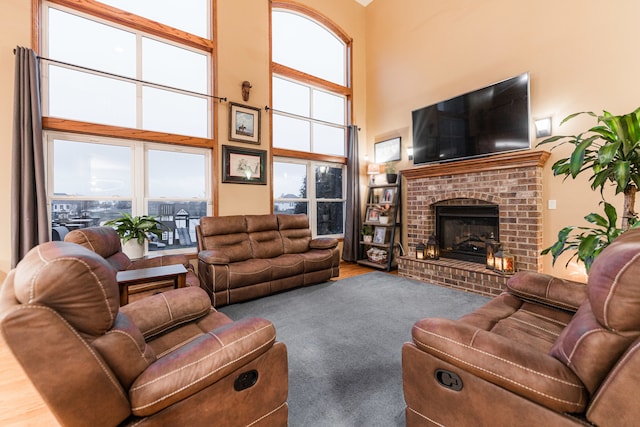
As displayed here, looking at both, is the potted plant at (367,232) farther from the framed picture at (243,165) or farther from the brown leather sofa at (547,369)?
the brown leather sofa at (547,369)

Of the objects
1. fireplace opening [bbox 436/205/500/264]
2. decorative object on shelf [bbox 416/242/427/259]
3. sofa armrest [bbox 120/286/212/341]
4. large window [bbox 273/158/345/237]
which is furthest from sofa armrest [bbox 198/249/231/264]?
fireplace opening [bbox 436/205/500/264]


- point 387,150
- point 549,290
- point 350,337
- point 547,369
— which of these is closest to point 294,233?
point 350,337

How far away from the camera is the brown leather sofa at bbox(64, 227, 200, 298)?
2.29 m

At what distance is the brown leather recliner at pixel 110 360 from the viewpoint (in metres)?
0.74

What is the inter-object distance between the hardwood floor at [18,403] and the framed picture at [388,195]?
4.70 meters

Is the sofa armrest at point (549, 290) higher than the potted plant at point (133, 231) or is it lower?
lower

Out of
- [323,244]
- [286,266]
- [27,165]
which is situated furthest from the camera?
[323,244]

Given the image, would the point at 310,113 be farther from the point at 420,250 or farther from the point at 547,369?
the point at 547,369

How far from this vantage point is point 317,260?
3838mm

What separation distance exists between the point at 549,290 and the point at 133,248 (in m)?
3.92

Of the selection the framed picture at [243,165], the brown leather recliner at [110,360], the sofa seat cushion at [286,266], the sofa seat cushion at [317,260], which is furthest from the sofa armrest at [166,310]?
the framed picture at [243,165]

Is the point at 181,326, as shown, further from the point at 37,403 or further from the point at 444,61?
the point at 444,61

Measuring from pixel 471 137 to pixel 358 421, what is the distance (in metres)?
3.83

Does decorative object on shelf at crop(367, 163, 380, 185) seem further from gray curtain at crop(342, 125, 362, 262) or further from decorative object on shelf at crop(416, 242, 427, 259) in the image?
decorative object on shelf at crop(416, 242, 427, 259)
